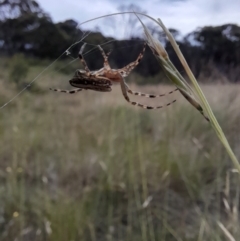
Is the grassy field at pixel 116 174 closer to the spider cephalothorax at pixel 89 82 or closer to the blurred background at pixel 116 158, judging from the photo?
the blurred background at pixel 116 158

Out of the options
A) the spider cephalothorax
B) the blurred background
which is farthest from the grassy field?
the spider cephalothorax

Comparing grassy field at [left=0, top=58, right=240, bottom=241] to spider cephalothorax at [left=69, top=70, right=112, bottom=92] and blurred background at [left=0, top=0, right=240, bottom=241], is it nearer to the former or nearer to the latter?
blurred background at [left=0, top=0, right=240, bottom=241]

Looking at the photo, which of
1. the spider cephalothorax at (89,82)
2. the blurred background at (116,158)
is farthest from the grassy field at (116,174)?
the spider cephalothorax at (89,82)

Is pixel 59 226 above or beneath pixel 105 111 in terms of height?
above

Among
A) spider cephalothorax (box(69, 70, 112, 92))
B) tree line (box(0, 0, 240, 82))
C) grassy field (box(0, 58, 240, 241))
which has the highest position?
spider cephalothorax (box(69, 70, 112, 92))

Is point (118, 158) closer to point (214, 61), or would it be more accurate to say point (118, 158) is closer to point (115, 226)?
point (115, 226)

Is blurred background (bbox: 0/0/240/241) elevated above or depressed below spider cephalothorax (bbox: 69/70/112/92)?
below

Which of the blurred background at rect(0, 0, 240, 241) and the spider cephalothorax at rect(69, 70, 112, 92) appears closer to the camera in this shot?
the spider cephalothorax at rect(69, 70, 112, 92)

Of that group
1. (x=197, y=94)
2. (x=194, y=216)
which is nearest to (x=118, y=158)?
(x=194, y=216)
